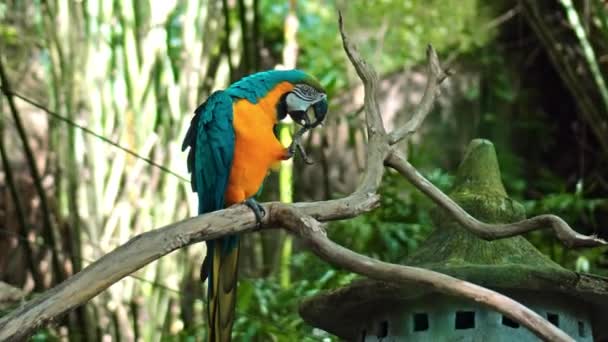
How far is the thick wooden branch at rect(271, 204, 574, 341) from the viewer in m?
1.27

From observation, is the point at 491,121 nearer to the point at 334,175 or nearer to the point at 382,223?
the point at 334,175

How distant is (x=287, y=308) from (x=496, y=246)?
118cm

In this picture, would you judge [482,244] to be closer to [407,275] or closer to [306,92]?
[407,275]

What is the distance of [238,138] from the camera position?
1.74m

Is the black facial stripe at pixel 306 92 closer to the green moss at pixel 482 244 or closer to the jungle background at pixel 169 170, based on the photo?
the green moss at pixel 482 244

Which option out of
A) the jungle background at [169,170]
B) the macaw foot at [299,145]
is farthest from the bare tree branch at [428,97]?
the jungle background at [169,170]

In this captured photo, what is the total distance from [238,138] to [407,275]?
0.52m

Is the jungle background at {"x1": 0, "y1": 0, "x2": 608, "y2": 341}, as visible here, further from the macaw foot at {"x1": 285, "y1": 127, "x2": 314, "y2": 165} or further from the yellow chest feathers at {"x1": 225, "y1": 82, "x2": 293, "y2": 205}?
the macaw foot at {"x1": 285, "y1": 127, "x2": 314, "y2": 165}

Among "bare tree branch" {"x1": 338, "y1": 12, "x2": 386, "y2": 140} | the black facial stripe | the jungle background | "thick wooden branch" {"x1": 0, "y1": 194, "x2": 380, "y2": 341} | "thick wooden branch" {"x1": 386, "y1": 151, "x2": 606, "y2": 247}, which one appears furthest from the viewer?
the jungle background

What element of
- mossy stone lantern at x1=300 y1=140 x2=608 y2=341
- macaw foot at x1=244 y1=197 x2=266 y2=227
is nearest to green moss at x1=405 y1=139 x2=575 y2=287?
mossy stone lantern at x1=300 y1=140 x2=608 y2=341

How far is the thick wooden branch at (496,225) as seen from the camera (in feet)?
4.44

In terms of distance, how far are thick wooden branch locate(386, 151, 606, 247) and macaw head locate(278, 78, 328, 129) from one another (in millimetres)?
178

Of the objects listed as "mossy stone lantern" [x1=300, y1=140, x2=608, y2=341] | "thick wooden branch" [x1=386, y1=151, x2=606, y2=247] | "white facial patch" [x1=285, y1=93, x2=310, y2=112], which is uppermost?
"white facial patch" [x1=285, y1=93, x2=310, y2=112]

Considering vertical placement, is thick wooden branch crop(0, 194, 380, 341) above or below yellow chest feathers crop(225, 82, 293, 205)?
below
